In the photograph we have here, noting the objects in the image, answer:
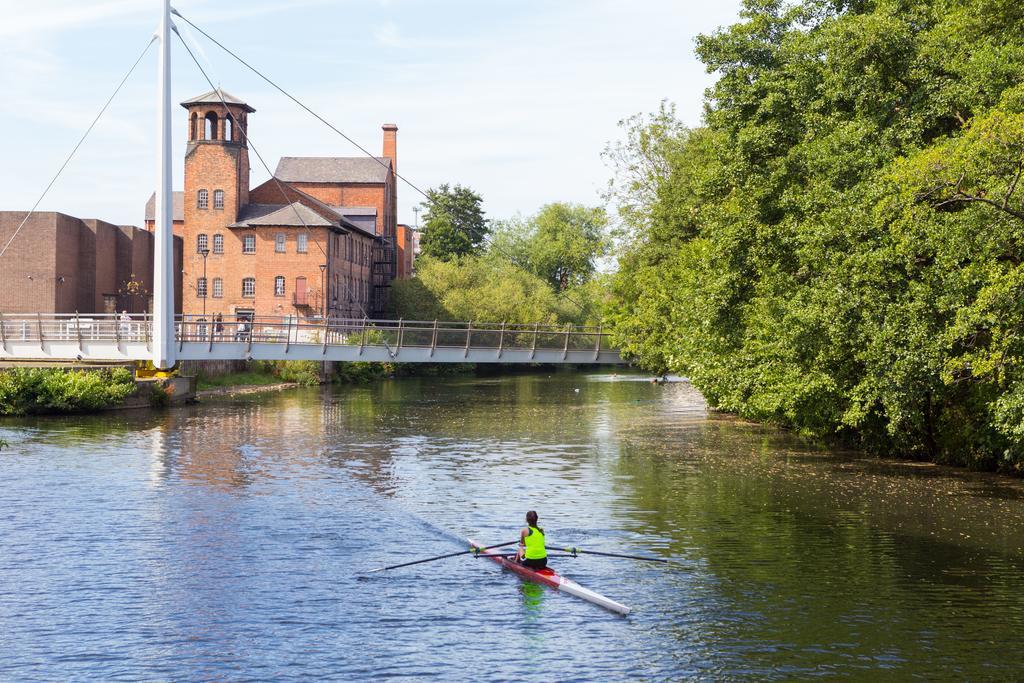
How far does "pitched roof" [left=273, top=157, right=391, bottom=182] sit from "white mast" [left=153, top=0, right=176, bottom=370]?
188ft

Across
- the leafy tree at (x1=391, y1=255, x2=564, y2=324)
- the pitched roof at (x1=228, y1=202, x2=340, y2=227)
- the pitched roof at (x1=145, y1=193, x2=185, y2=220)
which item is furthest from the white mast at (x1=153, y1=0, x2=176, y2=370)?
the pitched roof at (x1=145, y1=193, x2=185, y2=220)

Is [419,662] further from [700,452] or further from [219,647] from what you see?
[700,452]

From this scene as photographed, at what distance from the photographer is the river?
1502 centimetres

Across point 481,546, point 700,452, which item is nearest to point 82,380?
point 700,452

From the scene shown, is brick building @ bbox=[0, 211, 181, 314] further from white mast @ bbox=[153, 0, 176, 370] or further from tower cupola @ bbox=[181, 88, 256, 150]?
white mast @ bbox=[153, 0, 176, 370]

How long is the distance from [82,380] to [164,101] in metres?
12.0

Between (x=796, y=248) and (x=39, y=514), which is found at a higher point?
(x=796, y=248)

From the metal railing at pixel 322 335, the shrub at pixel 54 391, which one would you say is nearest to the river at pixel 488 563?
the metal railing at pixel 322 335

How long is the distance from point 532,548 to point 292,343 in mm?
25891

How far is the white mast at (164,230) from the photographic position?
1639 inches

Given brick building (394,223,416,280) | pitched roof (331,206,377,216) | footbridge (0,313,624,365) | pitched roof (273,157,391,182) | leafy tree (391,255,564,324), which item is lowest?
footbridge (0,313,624,365)

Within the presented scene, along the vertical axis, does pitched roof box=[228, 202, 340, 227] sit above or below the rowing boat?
above

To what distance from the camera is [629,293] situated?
5128 cm

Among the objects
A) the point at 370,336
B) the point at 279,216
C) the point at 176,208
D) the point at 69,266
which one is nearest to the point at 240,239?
the point at 279,216
